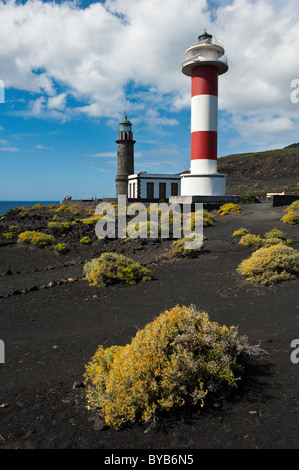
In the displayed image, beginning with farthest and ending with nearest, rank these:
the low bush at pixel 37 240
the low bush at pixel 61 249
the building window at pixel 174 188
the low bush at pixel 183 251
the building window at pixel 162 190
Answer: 1. the building window at pixel 174 188
2. the building window at pixel 162 190
3. the low bush at pixel 37 240
4. the low bush at pixel 61 249
5. the low bush at pixel 183 251

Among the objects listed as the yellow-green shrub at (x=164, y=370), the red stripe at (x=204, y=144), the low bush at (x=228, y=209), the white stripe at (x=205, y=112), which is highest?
the white stripe at (x=205, y=112)

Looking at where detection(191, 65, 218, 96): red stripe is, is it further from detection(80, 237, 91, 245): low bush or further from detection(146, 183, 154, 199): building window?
detection(146, 183, 154, 199): building window

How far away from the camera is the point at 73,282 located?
32.0 feet

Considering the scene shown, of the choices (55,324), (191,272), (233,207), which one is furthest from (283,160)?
(55,324)

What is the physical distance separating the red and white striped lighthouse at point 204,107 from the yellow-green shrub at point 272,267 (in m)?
13.1

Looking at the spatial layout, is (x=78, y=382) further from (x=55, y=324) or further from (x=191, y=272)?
(x=191, y=272)

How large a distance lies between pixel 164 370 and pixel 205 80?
20.7 meters

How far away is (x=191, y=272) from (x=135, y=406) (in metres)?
7.15

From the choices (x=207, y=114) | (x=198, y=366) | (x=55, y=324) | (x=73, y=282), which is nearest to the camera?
(x=198, y=366)

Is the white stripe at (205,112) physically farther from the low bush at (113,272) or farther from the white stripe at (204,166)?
the low bush at (113,272)

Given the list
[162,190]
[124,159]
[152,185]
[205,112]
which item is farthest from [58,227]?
[124,159]

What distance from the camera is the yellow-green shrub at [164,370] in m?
3.16

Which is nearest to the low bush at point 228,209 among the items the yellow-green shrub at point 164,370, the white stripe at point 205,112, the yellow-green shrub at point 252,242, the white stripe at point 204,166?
the white stripe at point 204,166

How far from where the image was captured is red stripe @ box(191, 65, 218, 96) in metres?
20.5
